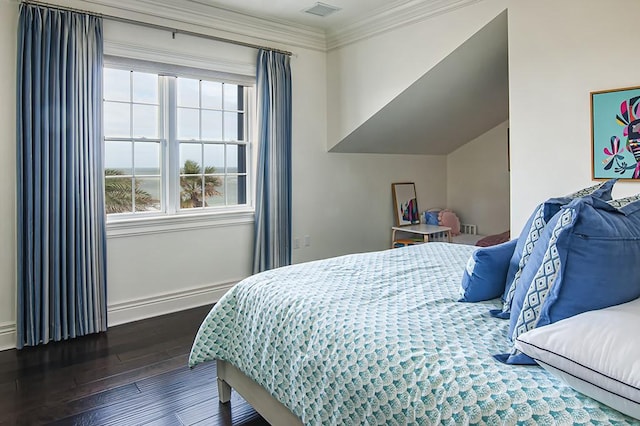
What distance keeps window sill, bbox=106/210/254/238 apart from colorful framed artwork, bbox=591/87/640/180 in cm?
287

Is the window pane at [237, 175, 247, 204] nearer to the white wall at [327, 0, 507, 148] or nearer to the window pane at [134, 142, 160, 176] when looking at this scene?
the window pane at [134, 142, 160, 176]

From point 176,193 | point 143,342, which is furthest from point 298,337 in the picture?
point 176,193

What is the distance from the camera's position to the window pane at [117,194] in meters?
3.56

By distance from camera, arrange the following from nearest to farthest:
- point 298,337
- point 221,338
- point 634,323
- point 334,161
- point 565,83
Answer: point 634,323
point 298,337
point 221,338
point 565,83
point 334,161

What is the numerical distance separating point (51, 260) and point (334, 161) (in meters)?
2.86

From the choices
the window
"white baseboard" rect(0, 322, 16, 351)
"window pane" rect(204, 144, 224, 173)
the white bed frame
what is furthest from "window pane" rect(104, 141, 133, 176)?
the white bed frame

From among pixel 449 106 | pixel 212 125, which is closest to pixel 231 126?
pixel 212 125

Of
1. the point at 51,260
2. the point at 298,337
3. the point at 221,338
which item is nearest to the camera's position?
the point at 298,337

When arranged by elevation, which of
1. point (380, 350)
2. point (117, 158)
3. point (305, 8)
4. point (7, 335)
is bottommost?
point (7, 335)

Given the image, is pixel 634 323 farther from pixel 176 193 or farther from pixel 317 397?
pixel 176 193

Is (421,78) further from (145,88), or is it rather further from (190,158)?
(145,88)

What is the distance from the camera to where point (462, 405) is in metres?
1.12

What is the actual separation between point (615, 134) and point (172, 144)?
329 centimetres

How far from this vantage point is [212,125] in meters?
4.10
